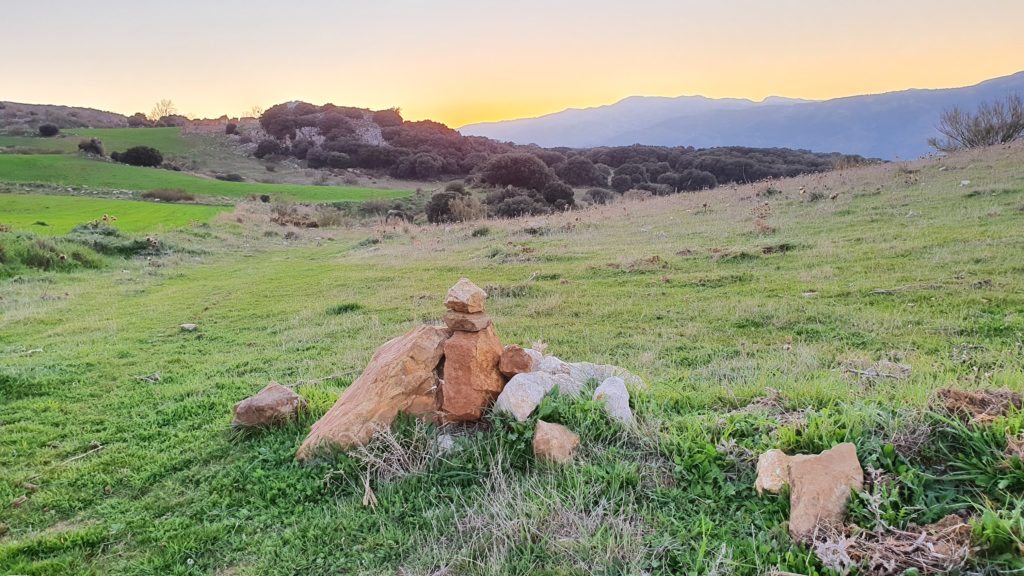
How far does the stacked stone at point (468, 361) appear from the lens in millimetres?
3988

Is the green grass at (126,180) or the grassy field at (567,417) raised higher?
the green grass at (126,180)

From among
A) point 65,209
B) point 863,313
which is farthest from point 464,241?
point 65,209

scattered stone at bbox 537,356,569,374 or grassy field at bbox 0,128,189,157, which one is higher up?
grassy field at bbox 0,128,189,157

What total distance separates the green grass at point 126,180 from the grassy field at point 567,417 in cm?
3530

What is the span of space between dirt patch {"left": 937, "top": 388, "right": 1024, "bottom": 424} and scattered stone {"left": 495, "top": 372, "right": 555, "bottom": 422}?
2345mm

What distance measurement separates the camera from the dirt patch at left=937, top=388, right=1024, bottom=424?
8.70 ft

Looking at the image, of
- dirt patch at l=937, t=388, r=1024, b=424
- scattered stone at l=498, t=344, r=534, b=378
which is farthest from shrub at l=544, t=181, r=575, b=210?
dirt patch at l=937, t=388, r=1024, b=424

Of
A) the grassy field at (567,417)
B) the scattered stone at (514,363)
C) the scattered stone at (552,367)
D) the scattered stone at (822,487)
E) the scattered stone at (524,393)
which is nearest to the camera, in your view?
the scattered stone at (822,487)

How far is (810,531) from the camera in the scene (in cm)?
232

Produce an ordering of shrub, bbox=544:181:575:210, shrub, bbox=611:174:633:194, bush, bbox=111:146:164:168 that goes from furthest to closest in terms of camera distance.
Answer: bush, bbox=111:146:164:168 < shrub, bbox=611:174:633:194 < shrub, bbox=544:181:575:210

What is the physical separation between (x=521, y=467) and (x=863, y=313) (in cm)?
586

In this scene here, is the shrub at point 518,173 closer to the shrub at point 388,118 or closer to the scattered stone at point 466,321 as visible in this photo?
the scattered stone at point 466,321

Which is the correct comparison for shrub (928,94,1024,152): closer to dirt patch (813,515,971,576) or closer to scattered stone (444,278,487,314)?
scattered stone (444,278,487,314)

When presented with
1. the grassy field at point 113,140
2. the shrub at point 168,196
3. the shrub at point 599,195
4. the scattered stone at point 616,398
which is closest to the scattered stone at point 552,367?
the scattered stone at point 616,398
